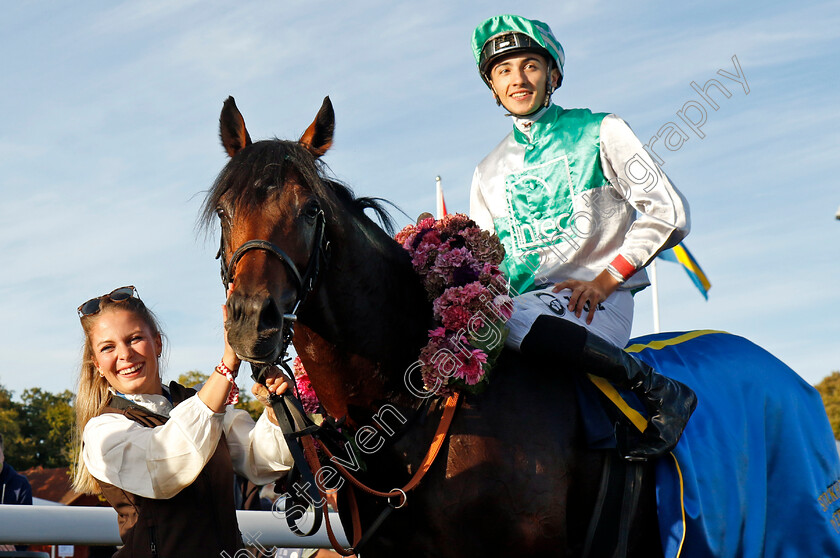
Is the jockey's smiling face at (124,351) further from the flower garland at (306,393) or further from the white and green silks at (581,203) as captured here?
the white and green silks at (581,203)

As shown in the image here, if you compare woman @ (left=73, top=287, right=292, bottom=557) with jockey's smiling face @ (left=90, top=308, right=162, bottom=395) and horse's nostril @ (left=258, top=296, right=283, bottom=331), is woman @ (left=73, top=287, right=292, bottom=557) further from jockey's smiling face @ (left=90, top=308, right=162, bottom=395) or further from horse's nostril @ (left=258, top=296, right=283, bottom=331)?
horse's nostril @ (left=258, top=296, right=283, bottom=331)

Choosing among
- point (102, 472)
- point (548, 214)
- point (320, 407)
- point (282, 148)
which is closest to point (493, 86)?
point (548, 214)

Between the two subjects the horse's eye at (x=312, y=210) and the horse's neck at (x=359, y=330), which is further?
the horse's neck at (x=359, y=330)

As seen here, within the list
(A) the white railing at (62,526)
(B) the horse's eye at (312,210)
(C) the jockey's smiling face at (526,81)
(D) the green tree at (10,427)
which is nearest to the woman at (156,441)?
(A) the white railing at (62,526)

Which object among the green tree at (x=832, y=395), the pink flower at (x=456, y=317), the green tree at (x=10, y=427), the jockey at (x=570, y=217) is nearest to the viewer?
the pink flower at (x=456, y=317)

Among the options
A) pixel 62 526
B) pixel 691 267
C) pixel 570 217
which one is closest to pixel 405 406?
pixel 570 217

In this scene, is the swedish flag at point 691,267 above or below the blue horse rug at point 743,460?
above

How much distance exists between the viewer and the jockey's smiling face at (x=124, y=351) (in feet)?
12.2

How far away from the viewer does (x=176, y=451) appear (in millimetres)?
3232

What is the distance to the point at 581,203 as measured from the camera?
4.00 m

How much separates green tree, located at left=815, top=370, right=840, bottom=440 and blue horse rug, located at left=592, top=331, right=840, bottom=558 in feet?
125

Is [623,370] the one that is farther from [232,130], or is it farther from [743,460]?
[232,130]

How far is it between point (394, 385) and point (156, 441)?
3.22 ft

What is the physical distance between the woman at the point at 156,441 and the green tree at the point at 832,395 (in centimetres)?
3957
